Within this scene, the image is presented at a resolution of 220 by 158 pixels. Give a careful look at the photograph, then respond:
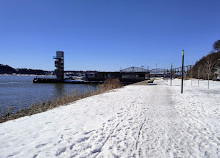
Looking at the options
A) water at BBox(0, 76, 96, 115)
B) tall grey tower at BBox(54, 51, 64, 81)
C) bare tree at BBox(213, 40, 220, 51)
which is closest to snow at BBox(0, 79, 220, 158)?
water at BBox(0, 76, 96, 115)

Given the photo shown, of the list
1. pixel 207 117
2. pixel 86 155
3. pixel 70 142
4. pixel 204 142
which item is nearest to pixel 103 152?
pixel 86 155

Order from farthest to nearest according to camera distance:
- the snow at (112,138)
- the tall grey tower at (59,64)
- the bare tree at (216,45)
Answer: the tall grey tower at (59,64)
the bare tree at (216,45)
the snow at (112,138)

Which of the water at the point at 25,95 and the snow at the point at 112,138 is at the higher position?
the snow at the point at 112,138

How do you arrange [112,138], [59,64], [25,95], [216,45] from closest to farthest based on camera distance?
1. [112,138]
2. [25,95]
3. [216,45]
4. [59,64]

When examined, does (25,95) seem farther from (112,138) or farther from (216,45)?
(216,45)

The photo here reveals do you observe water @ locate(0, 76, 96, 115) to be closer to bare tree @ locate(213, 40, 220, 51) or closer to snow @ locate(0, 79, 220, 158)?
snow @ locate(0, 79, 220, 158)

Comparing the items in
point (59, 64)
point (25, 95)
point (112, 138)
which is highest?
point (59, 64)

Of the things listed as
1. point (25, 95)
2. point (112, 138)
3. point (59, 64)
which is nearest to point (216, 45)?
point (112, 138)

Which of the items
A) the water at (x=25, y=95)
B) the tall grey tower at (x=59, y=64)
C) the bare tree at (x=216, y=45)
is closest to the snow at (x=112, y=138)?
the water at (x=25, y=95)

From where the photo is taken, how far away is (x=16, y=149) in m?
3.30

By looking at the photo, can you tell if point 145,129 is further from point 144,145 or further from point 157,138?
point 144,145

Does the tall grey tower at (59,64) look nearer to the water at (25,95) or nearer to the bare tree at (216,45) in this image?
the water at (25,95)

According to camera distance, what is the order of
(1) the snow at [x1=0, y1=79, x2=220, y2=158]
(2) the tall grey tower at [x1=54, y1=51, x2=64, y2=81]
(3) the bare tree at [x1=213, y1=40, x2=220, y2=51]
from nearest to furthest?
(1) the snow at [x1=0, y1=79, x2=220, y2=158]
(3) the bare tree at [x1=213, y1=40, x2=220, y2=51]
(2) the tall grey tower at [x1=54, y1=51, x2=64, y2=81]

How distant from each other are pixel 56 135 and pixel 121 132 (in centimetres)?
225
